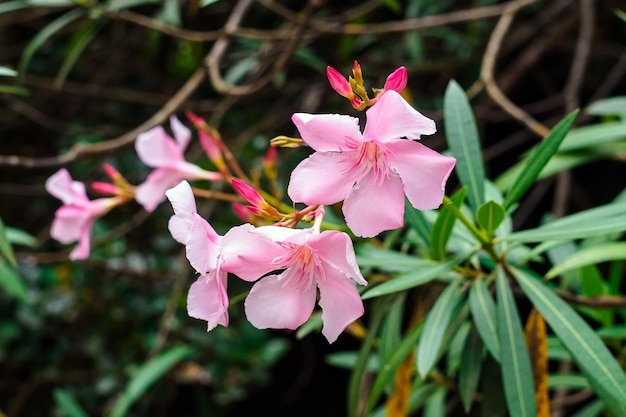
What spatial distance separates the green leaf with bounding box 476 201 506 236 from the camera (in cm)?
86

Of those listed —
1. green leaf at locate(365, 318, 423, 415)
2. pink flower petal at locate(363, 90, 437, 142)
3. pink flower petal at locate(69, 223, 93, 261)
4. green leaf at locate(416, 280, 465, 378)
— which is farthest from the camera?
pink flower petal at locate(69, 223, 93, 261)

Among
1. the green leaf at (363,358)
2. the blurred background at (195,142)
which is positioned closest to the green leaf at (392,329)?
the green leaf at (363,358)

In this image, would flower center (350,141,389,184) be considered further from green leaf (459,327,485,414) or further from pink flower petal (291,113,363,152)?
green leaf (459,327,485,414)

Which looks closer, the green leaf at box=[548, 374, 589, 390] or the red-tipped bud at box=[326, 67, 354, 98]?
the red-tipped bud at box=[326, 67, 354, 98]

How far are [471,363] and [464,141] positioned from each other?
0.32m

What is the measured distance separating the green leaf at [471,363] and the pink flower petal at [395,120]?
48 cm

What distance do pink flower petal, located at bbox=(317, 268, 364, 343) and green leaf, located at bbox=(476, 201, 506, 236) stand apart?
243mm

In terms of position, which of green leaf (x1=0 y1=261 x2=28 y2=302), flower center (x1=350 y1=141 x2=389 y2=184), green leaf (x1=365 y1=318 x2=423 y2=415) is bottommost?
green leaf (x1=0 y1=261 x2=28 y2=302)

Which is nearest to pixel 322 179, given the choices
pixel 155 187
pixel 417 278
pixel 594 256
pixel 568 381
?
pixel 417 278

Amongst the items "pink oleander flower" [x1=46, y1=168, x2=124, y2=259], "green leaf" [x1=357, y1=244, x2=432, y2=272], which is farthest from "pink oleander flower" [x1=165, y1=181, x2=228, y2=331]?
"pink oleander flower" [x1=46, y1=168, x2=124, y2=259]

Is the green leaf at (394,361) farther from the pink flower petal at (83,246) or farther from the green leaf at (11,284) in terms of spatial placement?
the green leaf at (11,284)

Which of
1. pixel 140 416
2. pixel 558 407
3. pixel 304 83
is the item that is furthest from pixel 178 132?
pixel 140 416

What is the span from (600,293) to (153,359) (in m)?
0.98

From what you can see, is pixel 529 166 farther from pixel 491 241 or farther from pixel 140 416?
pixel 140 416
